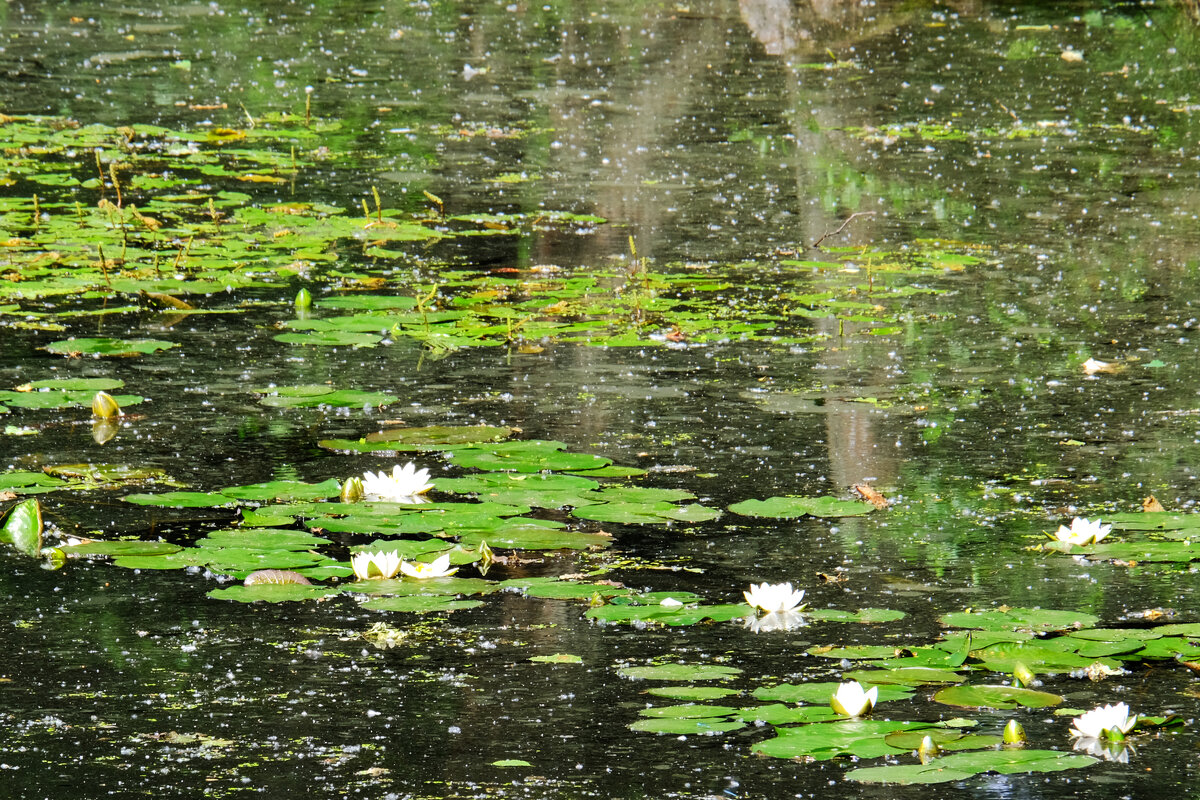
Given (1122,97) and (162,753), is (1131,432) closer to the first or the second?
(162,753)

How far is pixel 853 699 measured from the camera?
2.89m

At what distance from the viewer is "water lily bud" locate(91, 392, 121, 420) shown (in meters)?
4.82

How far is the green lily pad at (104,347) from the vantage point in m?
5.59

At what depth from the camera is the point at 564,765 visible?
2.77m

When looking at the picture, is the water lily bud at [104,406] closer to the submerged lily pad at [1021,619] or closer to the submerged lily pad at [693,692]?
the submerged lily pad at [693,692]

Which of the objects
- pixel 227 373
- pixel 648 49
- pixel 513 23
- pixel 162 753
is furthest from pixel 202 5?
pixel 162 753

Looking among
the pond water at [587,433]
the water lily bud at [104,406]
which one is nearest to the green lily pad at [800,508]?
the pond water at [587,433]

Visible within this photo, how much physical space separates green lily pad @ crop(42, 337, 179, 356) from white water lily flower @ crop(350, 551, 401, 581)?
234 cm

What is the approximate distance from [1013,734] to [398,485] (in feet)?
6.16

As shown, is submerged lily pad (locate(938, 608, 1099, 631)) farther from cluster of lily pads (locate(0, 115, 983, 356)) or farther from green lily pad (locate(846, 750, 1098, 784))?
cluster of lily pads (locate(0, 115, 983, 356))

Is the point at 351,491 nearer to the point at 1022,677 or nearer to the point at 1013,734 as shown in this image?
the point at 1022,677

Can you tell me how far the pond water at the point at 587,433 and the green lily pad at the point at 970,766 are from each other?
17 mm

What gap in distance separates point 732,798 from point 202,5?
1613cm

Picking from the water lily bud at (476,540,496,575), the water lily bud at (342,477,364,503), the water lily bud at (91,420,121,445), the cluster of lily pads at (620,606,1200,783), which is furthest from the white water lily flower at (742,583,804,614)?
the water lily bud at (91,420,121,445)
